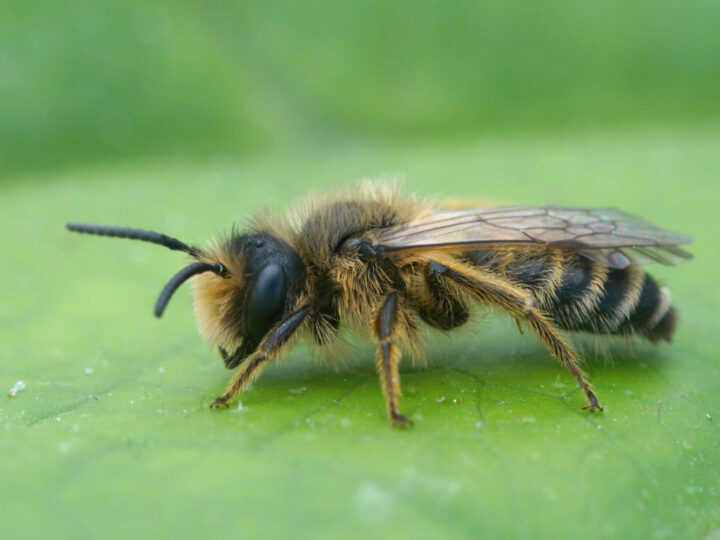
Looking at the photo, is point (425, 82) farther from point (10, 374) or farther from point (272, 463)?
point (272, 463)

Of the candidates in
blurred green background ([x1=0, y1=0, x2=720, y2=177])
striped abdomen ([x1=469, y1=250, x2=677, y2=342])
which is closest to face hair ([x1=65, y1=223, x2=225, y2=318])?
striped abdomen ([x1=469, y1=250, x2=677, y2=342])

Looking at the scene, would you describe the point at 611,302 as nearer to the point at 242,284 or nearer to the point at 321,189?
the point at 321,189

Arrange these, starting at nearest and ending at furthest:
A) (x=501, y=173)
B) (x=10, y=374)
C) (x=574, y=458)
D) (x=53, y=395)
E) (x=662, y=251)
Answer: (x=574, y=458) → (x=53, y=395) → (x=10, y=374) → (x=662, y=251) → (x=501, y=173)

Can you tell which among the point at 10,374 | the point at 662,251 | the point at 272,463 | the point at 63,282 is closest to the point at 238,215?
the point at 63,282

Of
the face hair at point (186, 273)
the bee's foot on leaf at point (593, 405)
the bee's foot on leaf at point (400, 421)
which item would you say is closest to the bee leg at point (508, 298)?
the bee's foot on leaf at point (593, 405)

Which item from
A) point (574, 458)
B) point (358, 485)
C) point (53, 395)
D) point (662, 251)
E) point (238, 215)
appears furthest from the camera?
point (238, 215)

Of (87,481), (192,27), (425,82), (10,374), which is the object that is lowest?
(10,374)

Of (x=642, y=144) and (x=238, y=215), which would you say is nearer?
(x=238, y=215)
